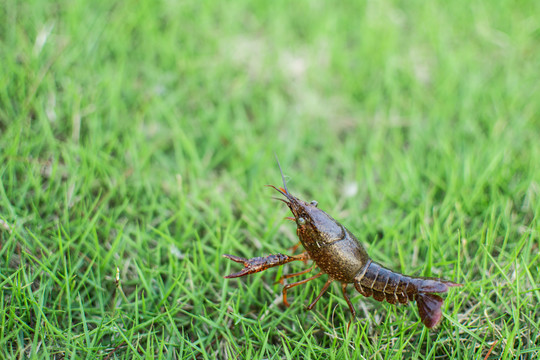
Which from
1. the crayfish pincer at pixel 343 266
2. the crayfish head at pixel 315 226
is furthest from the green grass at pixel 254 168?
the crayfish head at pixel 315 226

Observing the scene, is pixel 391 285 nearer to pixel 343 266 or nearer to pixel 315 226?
pixel 343 266

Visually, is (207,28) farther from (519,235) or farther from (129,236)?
(519,235)

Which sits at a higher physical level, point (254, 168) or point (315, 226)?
point (315, 226)

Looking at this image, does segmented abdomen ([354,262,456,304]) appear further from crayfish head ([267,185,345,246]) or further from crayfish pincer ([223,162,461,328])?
crayfish head ([267,185,345,246])

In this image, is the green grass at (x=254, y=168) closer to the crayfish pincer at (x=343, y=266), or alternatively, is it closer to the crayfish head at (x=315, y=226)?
the crayfish pincer at (x=343, y=266)

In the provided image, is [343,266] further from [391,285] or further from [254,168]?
[254,168]

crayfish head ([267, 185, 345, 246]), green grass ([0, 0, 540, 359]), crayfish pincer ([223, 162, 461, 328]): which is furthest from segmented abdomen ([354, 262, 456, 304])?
crayfish head ([267, 185, 345, 246])

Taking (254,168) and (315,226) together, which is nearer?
(315,226)

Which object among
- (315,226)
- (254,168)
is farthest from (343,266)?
(254,168)
